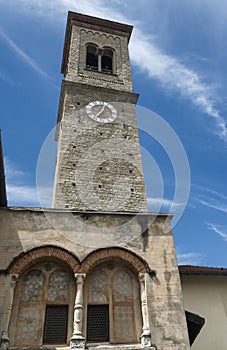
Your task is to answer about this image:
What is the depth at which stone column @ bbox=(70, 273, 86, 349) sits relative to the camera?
19.9 ft

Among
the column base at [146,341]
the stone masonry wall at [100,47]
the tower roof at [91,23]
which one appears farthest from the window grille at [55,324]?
the tower roof at [91,23]

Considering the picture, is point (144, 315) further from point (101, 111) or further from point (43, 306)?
point (101, 111)

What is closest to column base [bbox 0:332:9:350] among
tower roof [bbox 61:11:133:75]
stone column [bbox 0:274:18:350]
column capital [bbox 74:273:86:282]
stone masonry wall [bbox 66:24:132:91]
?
stone column [bbox 0:274:18:350]

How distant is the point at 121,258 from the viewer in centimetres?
732

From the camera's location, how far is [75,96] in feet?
45.8

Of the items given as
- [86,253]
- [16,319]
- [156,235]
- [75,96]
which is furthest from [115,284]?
[75,96]

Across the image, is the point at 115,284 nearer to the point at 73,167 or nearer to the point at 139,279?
the point at 139,279

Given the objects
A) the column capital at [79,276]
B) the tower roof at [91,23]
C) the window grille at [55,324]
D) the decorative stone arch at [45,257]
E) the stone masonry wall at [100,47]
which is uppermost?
the tower roof at [91,23]

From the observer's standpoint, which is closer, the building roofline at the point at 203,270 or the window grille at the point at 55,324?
the window grille at the point at 55,324

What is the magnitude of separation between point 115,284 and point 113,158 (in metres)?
6.27

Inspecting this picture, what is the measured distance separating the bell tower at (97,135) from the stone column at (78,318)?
3.85m

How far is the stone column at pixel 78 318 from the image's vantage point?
19.9 ft

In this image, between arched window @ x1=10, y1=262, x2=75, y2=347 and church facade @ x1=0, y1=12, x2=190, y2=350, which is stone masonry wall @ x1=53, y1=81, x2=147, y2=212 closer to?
church facade @ x1=0, y1=12, x2=190, y2=350

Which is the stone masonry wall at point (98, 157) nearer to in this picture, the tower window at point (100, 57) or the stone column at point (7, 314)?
the tower window at point (100, 57)
